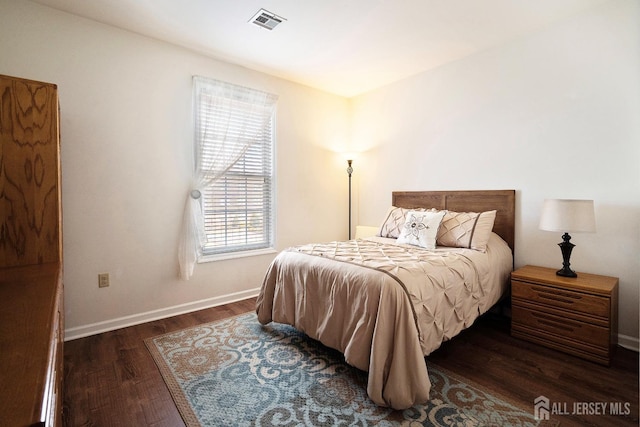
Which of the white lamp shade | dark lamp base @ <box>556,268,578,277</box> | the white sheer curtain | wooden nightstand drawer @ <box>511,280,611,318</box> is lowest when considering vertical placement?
wooden nightstand drawer @ <box>511,280,611,318</box>

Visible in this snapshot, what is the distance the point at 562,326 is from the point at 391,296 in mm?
1529

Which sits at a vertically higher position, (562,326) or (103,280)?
(103,280)

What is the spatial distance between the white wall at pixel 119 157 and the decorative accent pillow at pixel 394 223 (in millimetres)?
1651

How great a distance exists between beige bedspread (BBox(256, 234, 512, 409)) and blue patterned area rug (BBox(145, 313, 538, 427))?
149mm

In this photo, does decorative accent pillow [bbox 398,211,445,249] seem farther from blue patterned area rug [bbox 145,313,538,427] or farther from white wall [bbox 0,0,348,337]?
white wall [bbox 0,0,348,337]

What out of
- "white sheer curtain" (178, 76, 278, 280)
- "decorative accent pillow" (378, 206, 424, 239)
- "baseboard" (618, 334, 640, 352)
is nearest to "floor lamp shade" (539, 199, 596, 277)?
"baseboard" (618, 334, 640, 352)

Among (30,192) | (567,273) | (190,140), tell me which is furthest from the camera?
(190,140)

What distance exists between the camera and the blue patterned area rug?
157 cm

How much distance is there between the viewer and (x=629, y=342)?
2.29 meters

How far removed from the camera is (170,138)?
2.92 meters

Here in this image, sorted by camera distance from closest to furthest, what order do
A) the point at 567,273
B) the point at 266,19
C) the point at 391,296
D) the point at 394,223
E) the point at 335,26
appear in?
the point at 391,296 → the point at 567,273 → the point at 266,19 → the point at 335,26 → the point at 394,223

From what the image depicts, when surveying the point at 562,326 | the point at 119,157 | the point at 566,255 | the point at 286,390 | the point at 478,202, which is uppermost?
the point at 119,157

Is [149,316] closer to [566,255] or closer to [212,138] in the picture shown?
[212,138]

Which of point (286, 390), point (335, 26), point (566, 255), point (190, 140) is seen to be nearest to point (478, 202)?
point (566, 255)
